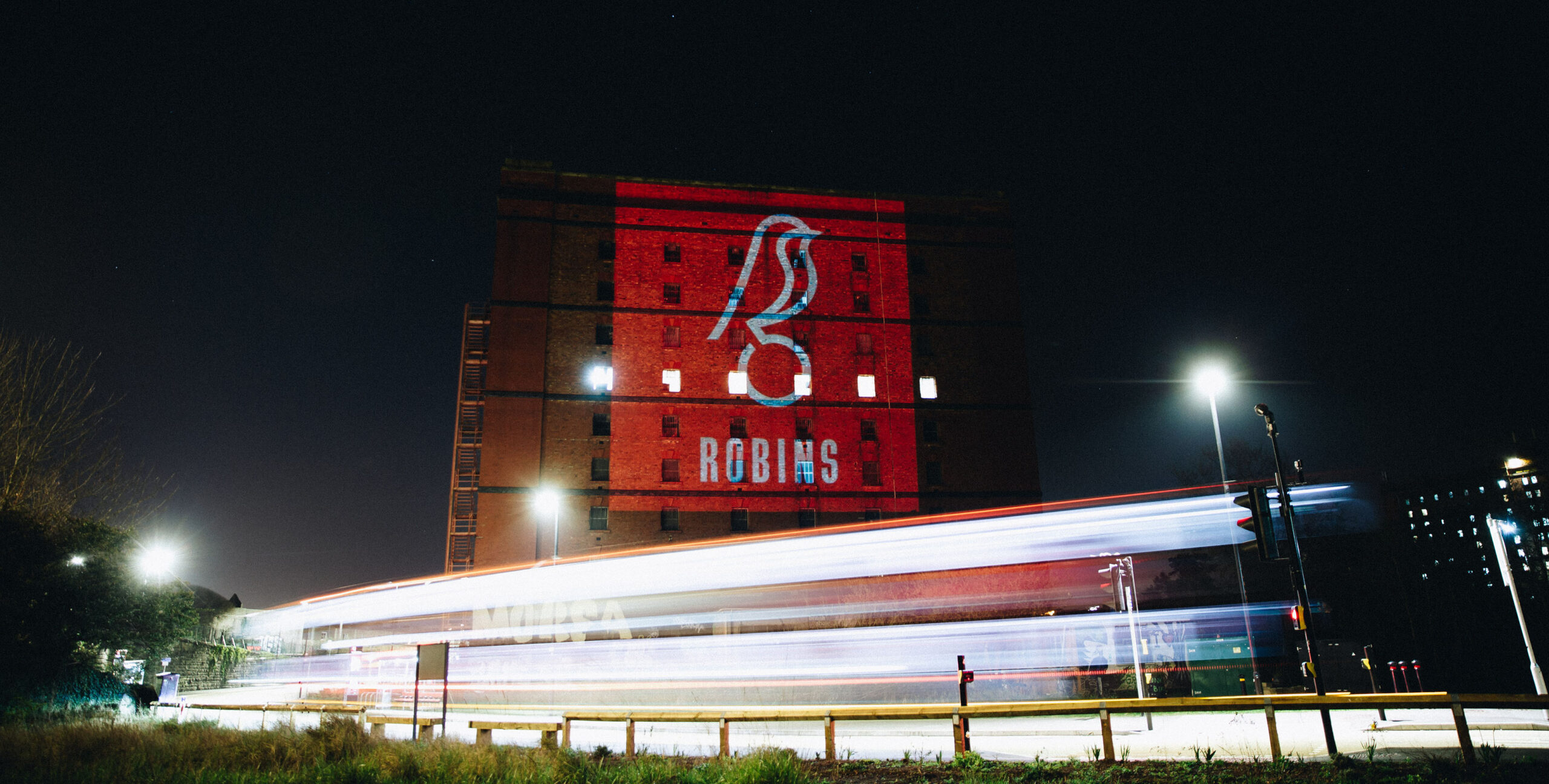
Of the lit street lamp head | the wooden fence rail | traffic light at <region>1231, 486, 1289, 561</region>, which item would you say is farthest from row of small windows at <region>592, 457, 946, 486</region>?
traffic light at <region>1231, 486, 1289, 561</region>

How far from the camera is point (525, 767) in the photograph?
9.83 metres

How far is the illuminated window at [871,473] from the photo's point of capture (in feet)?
142

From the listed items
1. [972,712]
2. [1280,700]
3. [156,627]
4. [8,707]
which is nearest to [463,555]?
[156,627]

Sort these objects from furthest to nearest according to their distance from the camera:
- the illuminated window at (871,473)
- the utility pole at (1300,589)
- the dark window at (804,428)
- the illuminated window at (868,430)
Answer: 1. the illuminated window at (868,430)
2. the dark window at (804,428)
3. the illuminated window at (871,473)
4. the utility pole at (1300,589)

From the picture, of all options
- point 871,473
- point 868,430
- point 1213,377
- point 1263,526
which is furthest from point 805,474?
point 1263,526

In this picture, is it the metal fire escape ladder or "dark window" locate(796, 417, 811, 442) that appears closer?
"dark window" locate(796, 417, 811, 442)

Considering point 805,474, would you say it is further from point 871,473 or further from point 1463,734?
point 1463,734

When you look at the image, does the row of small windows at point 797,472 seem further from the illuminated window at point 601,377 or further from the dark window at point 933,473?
the illuminated window at point 601,377

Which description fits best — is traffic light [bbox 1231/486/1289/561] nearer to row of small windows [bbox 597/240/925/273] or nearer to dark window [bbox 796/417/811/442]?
dark window [bbox 796/417/811/442]

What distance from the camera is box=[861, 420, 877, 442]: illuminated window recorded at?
44.1 meters

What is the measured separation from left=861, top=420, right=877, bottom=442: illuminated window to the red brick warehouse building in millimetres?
80

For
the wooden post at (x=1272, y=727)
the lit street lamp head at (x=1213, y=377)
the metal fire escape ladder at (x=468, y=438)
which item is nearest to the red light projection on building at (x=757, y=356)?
the metal fire escape ladder at (x=468, y=438)

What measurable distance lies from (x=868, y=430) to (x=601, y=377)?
13856 mm

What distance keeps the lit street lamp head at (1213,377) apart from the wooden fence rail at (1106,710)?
8.94 metres
